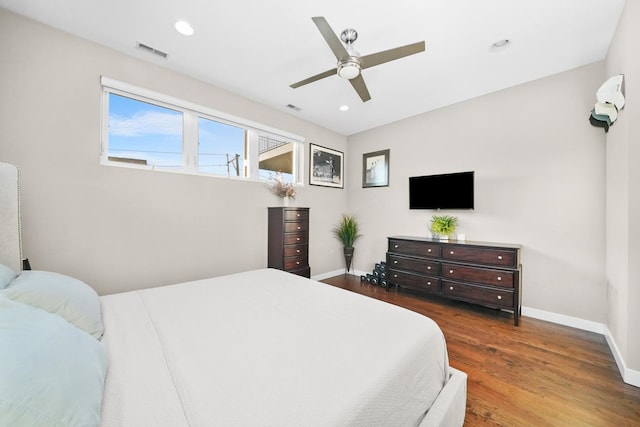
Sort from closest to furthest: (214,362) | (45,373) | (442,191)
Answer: (45,373) < (214,362) < (442,191)

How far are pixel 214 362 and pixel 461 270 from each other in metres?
2.98

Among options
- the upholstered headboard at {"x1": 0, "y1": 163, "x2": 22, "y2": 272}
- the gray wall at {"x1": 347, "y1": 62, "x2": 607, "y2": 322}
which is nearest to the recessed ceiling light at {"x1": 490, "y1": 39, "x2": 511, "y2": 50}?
the gray wall at {"x1": 347, "y1": 62, "x2": 607, "y2": 322}

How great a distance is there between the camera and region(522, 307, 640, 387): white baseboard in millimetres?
1720

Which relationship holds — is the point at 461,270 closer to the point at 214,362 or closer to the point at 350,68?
the point at 350,68

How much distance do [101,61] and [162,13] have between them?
2.99ft

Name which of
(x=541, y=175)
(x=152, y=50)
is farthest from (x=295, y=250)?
(x=541, y=175)

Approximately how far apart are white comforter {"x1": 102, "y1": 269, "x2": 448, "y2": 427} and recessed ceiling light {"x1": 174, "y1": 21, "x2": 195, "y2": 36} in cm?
224

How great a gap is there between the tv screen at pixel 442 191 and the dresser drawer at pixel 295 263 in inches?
75.1

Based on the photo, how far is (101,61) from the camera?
2301mm

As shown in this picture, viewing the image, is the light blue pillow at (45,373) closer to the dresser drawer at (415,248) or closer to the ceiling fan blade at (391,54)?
the ceiling fan blade at (391,54)

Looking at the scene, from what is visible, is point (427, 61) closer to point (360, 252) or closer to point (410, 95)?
point (410, 95)

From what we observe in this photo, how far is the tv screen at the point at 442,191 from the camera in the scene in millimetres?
3293

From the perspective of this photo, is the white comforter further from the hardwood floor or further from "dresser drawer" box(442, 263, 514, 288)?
"dresser drawer" box(442, 263, 514, 288)

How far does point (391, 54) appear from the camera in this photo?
1.89 m
